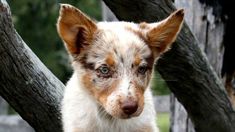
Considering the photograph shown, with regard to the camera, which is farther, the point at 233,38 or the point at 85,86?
the point at 233,38

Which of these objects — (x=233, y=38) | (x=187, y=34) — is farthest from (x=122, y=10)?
(x=233, y=38)

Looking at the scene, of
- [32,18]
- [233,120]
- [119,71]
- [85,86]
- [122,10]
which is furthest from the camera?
[32,18]

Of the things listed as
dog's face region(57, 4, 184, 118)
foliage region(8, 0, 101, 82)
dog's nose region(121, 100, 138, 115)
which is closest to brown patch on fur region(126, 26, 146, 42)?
dog's face region(57, 4, 184, 118)

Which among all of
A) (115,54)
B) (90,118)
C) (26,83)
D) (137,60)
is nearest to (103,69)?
(115,54)

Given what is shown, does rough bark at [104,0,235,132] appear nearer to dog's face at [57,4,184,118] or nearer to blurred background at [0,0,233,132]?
blurred background at [0,0,233,132]

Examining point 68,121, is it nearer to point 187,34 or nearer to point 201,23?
point 187,34

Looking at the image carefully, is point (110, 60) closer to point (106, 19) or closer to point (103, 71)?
point (103, 71)

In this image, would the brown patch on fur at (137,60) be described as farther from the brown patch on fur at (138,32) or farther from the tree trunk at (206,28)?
the tree trunk at (206,28)

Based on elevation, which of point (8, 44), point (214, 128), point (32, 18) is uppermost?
point (32, 18)
